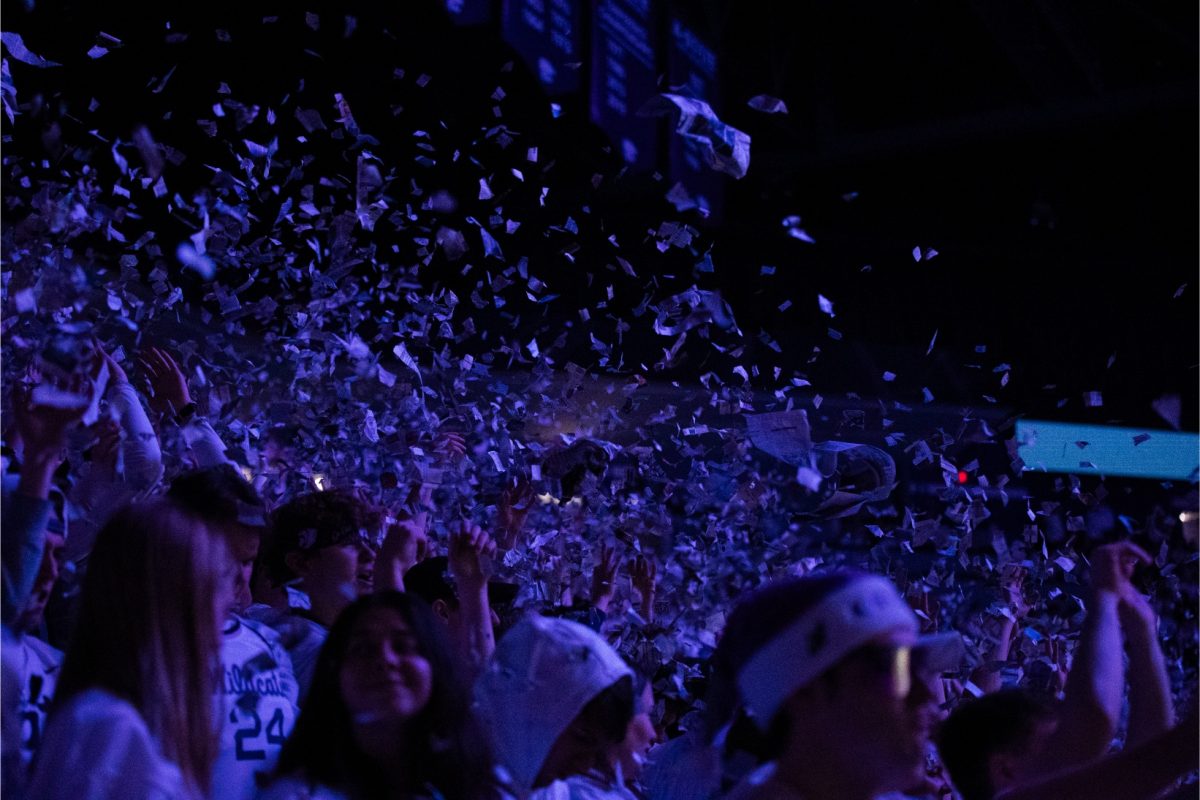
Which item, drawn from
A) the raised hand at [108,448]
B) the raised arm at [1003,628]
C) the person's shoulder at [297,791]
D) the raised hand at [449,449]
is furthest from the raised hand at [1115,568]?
the raised hand at [449,449]

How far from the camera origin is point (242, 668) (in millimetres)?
2027

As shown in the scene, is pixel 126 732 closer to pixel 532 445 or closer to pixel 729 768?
pixel 729 768

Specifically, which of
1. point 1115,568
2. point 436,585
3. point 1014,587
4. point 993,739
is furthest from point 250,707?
point 1014,587

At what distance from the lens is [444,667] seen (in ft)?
6.00

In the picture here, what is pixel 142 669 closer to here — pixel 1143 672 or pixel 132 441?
pixel 132 441

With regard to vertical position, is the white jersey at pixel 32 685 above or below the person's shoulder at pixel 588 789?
above

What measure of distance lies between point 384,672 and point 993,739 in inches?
42.6

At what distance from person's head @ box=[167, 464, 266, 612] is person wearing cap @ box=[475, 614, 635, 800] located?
0.44 m

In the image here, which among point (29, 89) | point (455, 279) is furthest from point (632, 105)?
point (29, 89)

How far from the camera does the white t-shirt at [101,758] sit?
1.42 m

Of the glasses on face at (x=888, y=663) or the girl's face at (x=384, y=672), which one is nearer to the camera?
the glasses on face at (x=888, y=663)

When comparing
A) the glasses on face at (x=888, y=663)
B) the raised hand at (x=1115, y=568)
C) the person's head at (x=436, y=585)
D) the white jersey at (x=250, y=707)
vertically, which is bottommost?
the person's head at (x=436, y=585)

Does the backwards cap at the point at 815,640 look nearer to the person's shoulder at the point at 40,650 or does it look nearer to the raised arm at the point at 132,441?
the person's shoulder at the point at 40,650

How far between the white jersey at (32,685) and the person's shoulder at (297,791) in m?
0.35
